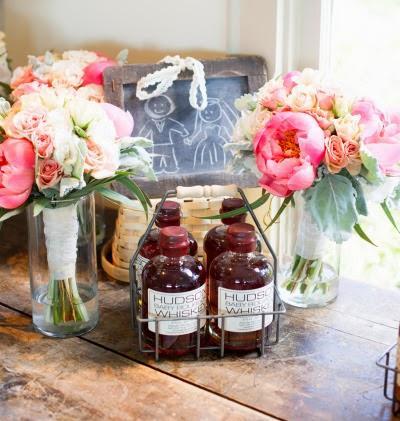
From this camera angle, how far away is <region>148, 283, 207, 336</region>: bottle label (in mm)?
1108

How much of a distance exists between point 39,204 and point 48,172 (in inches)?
2.6

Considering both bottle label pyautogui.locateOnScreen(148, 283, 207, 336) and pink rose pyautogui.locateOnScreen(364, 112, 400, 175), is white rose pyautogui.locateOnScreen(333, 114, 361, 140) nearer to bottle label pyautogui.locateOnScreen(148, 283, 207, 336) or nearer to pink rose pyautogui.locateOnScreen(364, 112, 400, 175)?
pink rose pyautogui.locateOnScreen(364, 112, 400, 175)

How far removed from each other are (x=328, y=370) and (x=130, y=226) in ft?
1.64

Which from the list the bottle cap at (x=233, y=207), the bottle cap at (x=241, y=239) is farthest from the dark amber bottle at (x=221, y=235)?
the bottle cap at (x=241, y=239)

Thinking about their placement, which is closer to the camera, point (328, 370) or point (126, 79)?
point (328, 370)

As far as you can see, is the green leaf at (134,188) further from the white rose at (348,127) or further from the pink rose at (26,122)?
the white rose at (348,127)

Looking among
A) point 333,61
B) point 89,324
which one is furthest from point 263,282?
point 333,61

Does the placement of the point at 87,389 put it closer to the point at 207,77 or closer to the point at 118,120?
the point at 118,120

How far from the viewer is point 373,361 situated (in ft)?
3.74

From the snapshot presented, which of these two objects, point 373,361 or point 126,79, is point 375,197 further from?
point 126,79

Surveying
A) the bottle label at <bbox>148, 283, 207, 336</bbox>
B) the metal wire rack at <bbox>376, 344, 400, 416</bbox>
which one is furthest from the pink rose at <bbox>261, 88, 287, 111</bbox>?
the metal wire rack at <bbox>376, 344, 400, 416</bbox>

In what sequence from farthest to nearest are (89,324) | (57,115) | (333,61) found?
(333,61)
(89,324)
(57,115)

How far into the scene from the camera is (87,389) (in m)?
1.07

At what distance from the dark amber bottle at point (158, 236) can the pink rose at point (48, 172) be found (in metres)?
0.19
